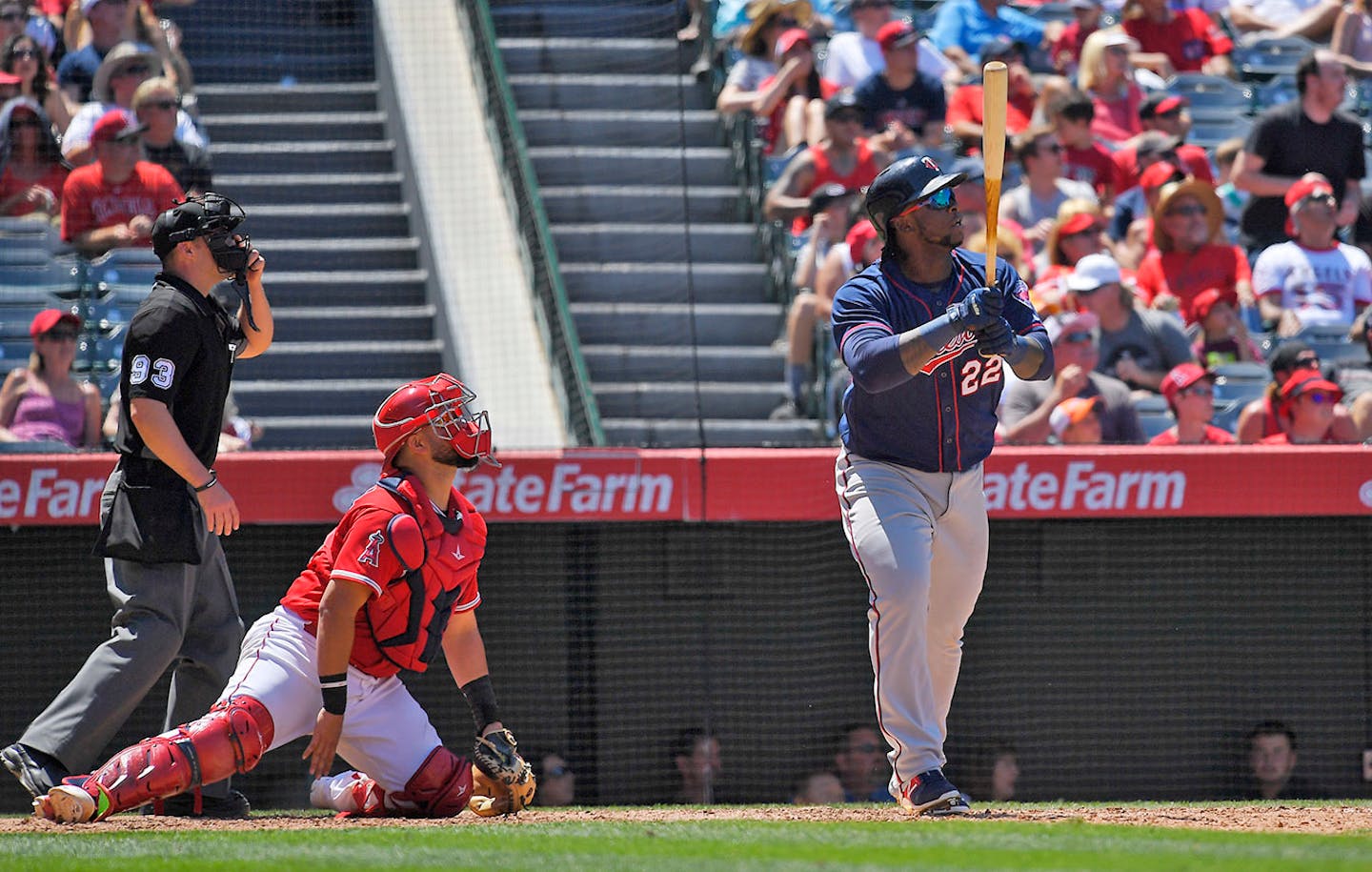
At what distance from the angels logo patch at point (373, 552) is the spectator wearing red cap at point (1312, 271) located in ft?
19.0

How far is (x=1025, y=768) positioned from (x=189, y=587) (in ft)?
11.8

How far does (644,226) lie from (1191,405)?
9.55 ft

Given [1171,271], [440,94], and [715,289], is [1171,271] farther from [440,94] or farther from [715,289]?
[440,94]

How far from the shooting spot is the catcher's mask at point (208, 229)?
18.0 ft

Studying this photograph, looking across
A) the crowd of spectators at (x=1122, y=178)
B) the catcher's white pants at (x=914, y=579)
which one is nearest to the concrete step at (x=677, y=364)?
the crowd of spectators at (x=1122, y=178)

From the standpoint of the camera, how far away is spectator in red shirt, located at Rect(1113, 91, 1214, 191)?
10.5 metres

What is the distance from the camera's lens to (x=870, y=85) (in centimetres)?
1069

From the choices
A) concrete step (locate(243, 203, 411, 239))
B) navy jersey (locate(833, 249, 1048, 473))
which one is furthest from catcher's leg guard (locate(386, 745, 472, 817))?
concrete step (locate(243, 203, 411, 239))

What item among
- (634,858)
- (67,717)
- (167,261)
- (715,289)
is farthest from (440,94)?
(634,858)

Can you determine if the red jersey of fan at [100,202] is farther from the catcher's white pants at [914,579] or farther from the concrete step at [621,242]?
the catcher's white pants at [914,579]

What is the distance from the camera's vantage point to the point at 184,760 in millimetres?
4953

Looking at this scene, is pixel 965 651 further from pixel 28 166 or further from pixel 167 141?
pixel 28 166

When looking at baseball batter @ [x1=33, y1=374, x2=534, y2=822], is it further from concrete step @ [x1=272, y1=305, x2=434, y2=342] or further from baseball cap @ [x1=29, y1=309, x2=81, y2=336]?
concrete step @ [x1=272, y1=305, x2=434, y2=342]

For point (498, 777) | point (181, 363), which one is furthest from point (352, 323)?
point (498, 777)
